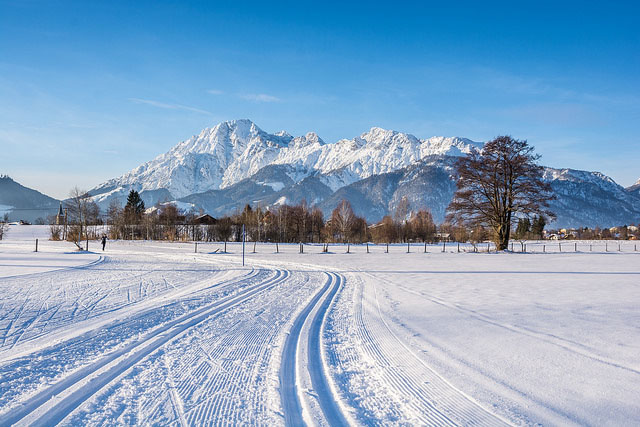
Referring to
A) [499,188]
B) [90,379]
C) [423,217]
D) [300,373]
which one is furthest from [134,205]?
[300,373]

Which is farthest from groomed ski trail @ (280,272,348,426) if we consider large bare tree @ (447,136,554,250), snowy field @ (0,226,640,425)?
large bare tree @ (447,136,554,250)

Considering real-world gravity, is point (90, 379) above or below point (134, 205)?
below

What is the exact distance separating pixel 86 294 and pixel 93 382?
7.71 metres

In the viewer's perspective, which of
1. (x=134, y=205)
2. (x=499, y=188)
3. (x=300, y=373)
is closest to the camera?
(x=300, y=373)

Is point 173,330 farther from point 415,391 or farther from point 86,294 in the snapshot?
point 86,294

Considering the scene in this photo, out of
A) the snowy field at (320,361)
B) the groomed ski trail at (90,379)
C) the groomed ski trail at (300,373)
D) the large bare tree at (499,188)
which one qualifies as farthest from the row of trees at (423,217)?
the groomed ski trail at (90,379)

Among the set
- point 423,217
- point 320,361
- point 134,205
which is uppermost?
point 134,205

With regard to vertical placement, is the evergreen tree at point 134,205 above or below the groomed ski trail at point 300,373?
above

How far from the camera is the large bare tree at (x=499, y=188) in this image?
3334 centimetres

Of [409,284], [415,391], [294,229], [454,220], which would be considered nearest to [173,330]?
[415,391]

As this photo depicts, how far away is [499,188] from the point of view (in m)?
34.5

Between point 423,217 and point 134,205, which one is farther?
point 423,217

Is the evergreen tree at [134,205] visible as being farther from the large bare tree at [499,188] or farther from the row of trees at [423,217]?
the large bare tree at [499,188]

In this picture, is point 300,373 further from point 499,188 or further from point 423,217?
point 423,217
